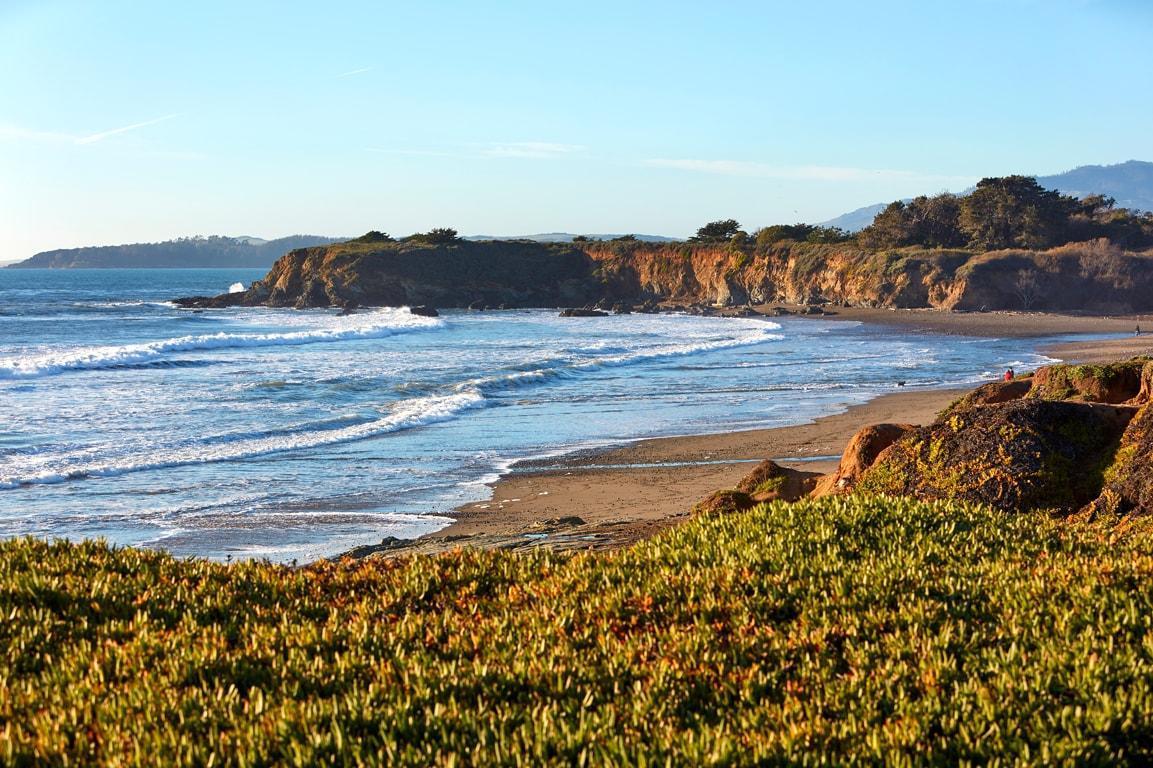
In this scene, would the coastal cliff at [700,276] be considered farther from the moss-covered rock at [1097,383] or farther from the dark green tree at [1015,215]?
the moss-covered rock at [1097,383]

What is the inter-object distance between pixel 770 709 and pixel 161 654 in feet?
10.3

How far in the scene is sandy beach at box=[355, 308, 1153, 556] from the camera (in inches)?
530

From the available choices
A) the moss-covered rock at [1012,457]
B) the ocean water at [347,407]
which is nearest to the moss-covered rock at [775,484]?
the moss-covered rock at [1012,457]

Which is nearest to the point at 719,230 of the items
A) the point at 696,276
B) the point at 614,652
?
the point at 696,276

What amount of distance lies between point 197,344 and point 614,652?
52811 millimetres

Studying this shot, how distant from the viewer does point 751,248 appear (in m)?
99.1

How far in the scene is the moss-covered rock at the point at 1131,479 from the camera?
30.3ft

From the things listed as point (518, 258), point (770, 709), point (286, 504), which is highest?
point (518, 258)

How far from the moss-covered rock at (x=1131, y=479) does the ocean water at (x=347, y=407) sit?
9313mm

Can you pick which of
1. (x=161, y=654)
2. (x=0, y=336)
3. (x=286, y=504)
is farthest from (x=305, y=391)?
Result: (x=0, y=336)

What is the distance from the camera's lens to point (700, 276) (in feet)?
325

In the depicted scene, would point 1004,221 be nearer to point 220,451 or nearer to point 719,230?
point 719,230

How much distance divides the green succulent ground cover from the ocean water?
7751 millimetres

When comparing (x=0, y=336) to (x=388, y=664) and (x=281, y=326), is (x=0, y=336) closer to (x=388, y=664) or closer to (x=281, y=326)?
(x=281, y=326)
